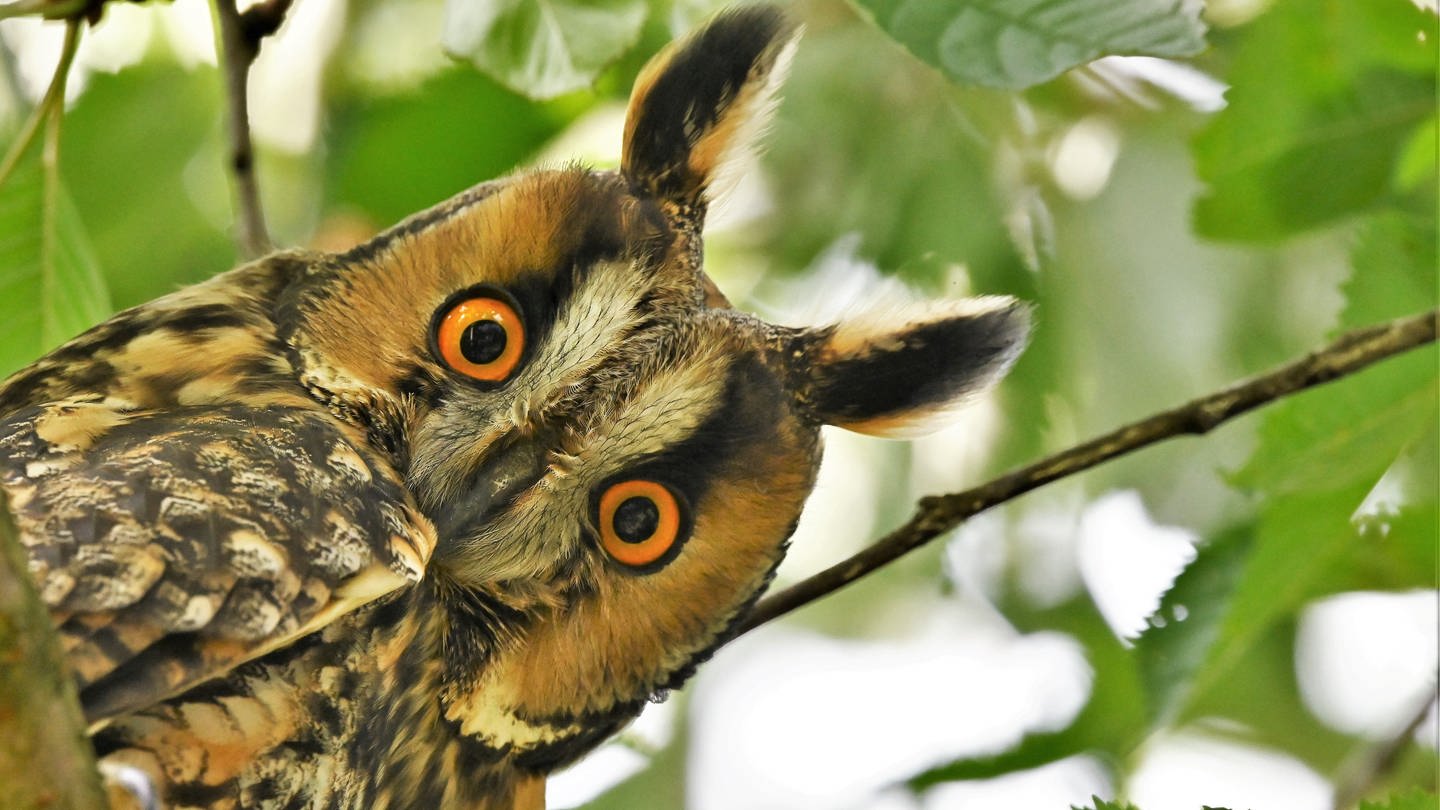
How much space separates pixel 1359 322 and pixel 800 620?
236 cm

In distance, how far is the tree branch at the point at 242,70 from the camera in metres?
1.95

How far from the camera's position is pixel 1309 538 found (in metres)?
1.97

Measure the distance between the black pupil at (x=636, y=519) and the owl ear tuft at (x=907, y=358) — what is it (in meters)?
0.27

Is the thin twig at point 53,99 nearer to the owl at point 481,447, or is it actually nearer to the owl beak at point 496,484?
the owl at point 481,447

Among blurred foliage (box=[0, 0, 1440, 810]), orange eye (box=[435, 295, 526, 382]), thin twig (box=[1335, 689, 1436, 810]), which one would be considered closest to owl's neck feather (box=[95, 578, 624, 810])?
orange eye (box=[435, 295, 526, 382])

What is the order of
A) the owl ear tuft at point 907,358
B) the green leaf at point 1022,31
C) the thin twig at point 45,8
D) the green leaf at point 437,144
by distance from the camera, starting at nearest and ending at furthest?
the green leaf at point 1022,31, the thin twig at point 45,8, the owl ear tuft at point 907,358, the green leaf at point 437,144

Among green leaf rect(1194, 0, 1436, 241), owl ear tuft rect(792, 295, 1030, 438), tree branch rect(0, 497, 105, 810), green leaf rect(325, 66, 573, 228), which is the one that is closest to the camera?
tree branch rect(0, 497, 105, 810)

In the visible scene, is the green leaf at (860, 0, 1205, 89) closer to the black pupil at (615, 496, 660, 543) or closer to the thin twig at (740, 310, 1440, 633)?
the thin twig at (740, 310, 1440, 633)

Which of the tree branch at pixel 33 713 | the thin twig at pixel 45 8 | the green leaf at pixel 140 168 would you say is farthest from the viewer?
the green leaf at pixel 140 168

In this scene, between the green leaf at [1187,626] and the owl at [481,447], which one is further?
the green leaf at [1187,626]

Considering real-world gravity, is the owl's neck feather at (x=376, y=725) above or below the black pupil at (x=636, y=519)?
below

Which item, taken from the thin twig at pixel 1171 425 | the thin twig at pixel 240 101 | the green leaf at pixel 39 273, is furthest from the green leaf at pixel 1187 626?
the green leaf at pixel 39 273

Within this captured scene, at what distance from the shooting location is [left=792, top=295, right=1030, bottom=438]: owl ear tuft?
199 cm

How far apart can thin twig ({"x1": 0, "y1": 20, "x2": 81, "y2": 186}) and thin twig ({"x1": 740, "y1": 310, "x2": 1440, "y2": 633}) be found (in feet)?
3.95
